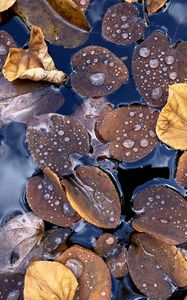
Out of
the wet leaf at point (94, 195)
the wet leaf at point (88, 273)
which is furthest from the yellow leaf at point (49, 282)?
the wet leaf at point (94, 195)

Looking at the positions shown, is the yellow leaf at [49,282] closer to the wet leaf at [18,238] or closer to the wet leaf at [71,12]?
the wet leaf at [18,238]

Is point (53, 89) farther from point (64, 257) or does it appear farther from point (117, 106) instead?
point (64, 257)

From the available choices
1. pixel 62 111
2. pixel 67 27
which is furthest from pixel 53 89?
pixel 67 27

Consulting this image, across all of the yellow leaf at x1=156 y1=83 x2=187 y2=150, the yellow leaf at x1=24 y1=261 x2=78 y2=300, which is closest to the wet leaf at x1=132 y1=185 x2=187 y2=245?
the yellow leaf at x1=156 y1=83 x2=187 y2=150

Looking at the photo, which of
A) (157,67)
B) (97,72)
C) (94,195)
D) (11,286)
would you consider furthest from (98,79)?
(11,286)

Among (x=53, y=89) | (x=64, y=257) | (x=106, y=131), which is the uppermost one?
(x=53, y=89)

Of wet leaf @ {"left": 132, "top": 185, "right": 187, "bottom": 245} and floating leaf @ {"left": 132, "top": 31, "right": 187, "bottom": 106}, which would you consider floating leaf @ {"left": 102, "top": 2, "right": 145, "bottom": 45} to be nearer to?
floating leaf @ {"left": 132, "top": 31, "right": 187, "bottom": 106}

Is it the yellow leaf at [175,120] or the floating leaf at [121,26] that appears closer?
the yellow leaf at [175,120]
